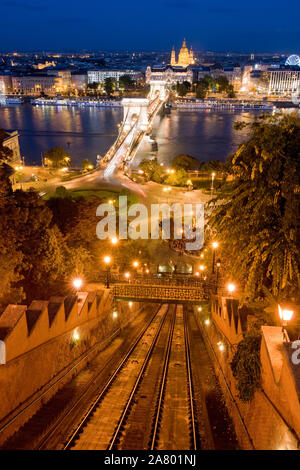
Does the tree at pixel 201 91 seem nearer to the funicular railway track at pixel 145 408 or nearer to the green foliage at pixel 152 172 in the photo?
the green foliage at pixel 152 172

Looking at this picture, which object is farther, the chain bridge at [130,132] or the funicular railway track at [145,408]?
the chain bridge at [130,132]

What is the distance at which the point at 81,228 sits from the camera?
9727 millimetres

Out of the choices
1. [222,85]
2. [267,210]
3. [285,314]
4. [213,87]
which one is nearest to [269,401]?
[285,314]

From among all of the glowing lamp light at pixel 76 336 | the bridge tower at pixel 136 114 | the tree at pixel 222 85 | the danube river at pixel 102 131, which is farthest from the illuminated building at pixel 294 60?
the glowing lamp light at pixel 76 336

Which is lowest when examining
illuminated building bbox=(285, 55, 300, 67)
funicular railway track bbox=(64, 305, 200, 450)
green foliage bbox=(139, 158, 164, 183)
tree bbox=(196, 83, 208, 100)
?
funicular railway track bbox=(64, 305, 200, 450)

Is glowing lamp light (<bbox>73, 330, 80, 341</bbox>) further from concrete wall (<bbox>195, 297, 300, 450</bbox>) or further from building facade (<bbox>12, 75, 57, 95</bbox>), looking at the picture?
building facade (<bbox>12, 75, 57, 95</bbox>)

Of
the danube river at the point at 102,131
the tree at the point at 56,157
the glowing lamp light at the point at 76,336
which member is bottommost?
the glowing lamp light at the point at 76,336

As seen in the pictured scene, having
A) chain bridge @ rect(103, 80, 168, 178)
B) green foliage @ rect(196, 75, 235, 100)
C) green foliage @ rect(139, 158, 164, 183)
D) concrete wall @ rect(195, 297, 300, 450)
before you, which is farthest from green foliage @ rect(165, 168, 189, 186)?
green foliage @ rect(196, 75, 235, 100)

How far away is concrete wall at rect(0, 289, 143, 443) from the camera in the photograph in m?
4.73

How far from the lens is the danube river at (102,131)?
40.8 metres

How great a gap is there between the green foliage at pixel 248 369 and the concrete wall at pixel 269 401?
0.30 ft

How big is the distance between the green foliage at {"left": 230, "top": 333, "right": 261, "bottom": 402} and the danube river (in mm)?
29893

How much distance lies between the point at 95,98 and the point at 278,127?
3315 inches

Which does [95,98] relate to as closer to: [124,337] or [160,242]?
[160,242]
